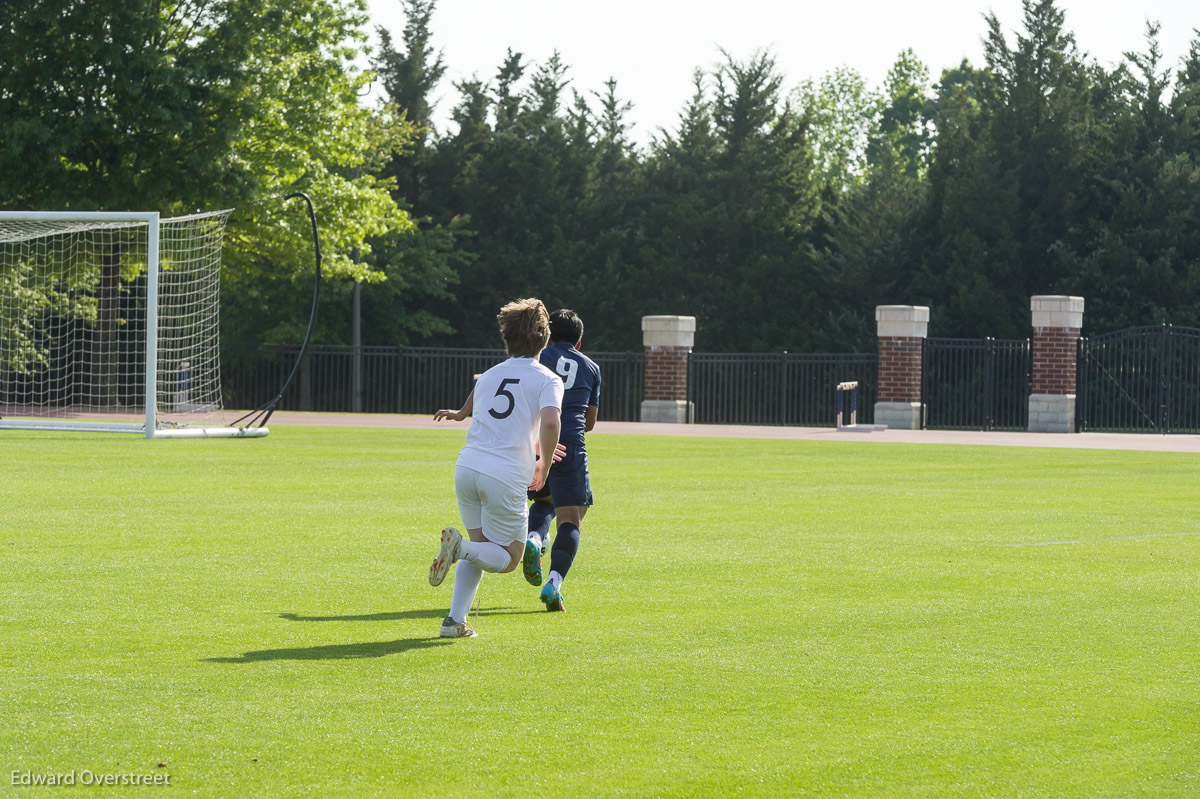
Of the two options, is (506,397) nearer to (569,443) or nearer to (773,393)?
(569,443)

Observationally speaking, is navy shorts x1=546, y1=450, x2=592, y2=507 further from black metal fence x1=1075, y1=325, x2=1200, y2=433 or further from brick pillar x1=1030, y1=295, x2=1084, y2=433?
black metal fence x1=1075, y1=325, x2=1200, y2=433

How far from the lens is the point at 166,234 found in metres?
31.7

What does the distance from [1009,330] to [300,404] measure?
1960cm

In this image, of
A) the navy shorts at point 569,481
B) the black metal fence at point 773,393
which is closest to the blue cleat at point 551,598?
the navy shorts at point 569,481

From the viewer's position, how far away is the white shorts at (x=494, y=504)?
6805 millimetres

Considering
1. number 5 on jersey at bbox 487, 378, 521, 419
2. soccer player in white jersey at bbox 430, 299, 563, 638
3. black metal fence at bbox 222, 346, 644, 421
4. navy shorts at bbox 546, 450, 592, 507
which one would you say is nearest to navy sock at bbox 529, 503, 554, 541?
navy shorts at bbox 546, 450, 592, 507

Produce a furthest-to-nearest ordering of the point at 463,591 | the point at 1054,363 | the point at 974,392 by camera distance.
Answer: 1. the point at 974,392
2. the point at 1054,363
3. the point at 463,591

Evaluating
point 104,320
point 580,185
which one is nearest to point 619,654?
point 104,320

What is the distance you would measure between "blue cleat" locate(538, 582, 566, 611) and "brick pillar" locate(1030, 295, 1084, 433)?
2596cm

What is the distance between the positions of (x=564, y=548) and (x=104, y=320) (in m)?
28.5

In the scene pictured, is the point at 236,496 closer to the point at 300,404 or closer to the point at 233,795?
the point at 233,795

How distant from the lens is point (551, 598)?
768cm

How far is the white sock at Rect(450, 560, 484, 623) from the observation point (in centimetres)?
691

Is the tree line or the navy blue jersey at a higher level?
the tree line
